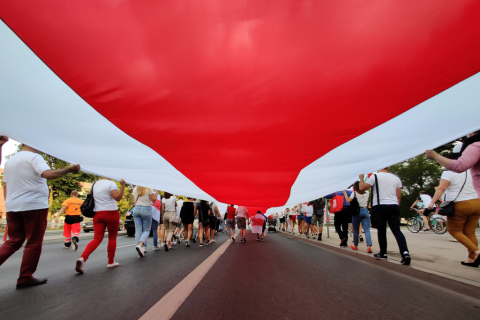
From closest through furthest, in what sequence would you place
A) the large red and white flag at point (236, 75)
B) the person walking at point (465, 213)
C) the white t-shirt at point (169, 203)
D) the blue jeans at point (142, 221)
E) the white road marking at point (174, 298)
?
the large red and white flag at point (236, 75) < the white road marking at point (174, 298) < the person walking at point (465, 213) < the blue jeans at point (142, 221) < the white t-shirt at point (169, 203)

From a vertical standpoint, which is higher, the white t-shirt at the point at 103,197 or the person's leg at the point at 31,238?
the white t-shirt at the point at 103,197

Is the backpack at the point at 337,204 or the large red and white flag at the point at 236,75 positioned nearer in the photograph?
the large red and white flag at the point at 236,75

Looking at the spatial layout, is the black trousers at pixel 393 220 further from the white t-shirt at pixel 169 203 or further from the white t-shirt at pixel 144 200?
the white t-shirt at pixel 169 203

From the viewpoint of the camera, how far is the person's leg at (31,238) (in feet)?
12.2

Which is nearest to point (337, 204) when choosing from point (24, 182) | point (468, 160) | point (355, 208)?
point (355, 208)

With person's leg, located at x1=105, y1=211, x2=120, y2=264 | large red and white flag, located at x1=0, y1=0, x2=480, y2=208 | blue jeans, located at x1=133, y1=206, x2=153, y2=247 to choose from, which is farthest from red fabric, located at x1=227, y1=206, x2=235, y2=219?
large red and white flag, located at x1=0, y1=0, x2=480, y2=208

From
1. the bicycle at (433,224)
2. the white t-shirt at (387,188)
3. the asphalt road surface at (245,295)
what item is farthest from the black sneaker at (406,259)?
the bicycle at (433,224)

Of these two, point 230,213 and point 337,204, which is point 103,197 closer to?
point 337,204

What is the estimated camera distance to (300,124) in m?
2.65

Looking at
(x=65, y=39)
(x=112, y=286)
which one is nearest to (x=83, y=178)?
(x=112, y=286)

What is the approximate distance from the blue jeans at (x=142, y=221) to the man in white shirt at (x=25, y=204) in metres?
3.36

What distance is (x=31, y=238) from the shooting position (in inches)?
146

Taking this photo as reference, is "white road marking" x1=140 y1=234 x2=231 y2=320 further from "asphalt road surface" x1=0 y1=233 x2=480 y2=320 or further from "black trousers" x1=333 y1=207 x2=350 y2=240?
"black trousers" x1=333 y1=207 x2=350 y2=240

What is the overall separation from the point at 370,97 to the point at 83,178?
35244 mm
